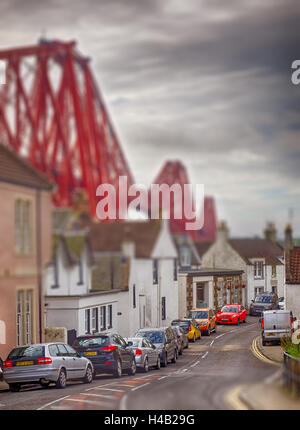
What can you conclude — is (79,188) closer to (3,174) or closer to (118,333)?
(3,174)

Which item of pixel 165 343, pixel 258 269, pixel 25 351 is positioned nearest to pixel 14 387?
pixel 25 351

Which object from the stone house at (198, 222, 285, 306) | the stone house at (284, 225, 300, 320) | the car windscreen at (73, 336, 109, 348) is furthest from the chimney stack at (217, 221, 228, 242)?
the stone house at (284, 225, 300, 320)

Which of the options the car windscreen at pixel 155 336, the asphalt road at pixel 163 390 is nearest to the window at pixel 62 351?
the asphalt road at pixel 163 390

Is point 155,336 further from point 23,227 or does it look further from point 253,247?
point 23,227

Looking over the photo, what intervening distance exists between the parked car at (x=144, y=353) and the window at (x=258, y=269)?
9.90 meters

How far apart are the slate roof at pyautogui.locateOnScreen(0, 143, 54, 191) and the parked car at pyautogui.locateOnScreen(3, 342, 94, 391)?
7935mm

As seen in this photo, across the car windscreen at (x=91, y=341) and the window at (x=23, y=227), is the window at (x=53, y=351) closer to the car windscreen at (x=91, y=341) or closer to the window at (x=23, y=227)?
the car windscreen at (x=91, y=341)

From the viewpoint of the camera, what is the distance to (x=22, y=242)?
1719cm

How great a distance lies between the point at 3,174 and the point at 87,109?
238 cm

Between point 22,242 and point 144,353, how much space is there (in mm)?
19148

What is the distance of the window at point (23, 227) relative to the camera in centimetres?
1677

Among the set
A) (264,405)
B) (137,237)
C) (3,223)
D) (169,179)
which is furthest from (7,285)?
(264,405)

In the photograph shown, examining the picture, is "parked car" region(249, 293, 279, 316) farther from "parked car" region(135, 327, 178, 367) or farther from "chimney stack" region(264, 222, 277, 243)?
"parked car" region(135, 327, 178, 367)

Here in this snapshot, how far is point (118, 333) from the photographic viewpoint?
30266 mm
